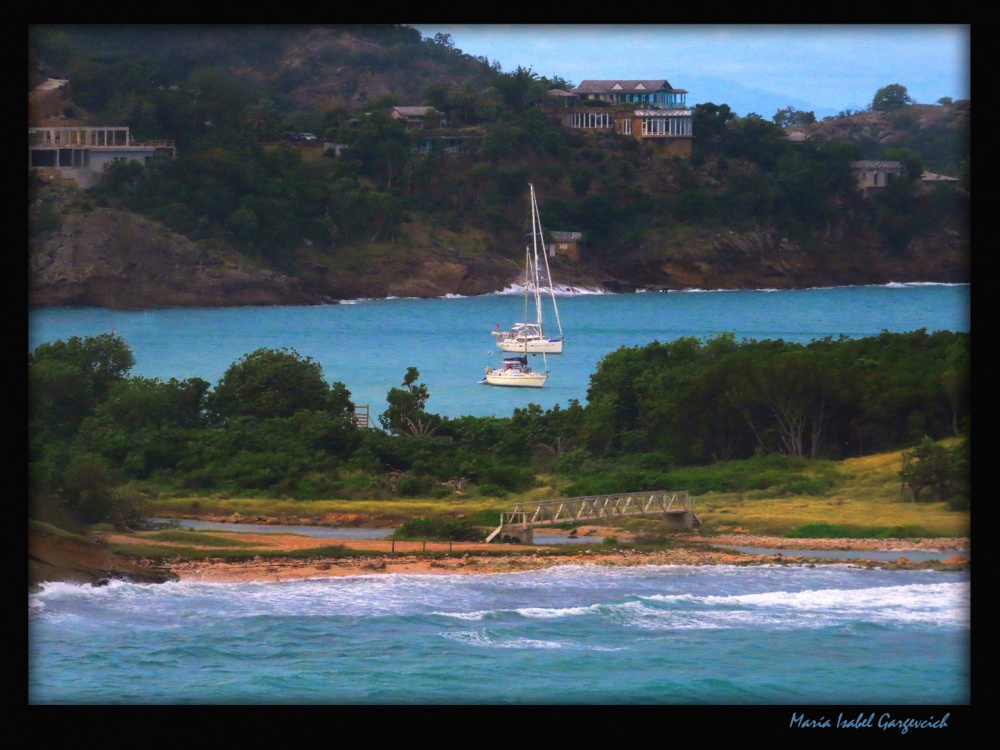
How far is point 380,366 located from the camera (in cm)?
1162

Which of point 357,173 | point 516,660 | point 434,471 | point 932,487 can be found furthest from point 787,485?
point 357,173

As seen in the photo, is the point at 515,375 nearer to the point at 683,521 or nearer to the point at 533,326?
the point at 533,326

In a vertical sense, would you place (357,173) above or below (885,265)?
above

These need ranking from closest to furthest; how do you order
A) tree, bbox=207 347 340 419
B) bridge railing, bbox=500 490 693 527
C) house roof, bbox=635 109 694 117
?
bridge railing, bbox=500 490 693 527 → tree, bbox=207 347 340 419 → house roof, bbox=635 109 694 117

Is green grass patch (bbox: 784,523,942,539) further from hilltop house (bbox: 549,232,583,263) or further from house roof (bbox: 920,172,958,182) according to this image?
hilltop house (bbox: 549,232,583,263)

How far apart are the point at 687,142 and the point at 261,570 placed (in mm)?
5987

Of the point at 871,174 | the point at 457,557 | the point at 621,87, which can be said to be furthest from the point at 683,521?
Result: the point at 871,174

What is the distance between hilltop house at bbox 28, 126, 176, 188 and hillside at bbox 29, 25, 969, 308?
0.47ft

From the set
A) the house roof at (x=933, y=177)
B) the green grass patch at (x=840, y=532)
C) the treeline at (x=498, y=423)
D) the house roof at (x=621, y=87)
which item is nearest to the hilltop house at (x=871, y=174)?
the house roof at (x=933, y=177)

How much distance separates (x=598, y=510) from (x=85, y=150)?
18.3 feet

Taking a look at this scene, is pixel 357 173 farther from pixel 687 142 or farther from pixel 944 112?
pixel 944 112

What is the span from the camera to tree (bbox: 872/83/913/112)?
880 centimetres

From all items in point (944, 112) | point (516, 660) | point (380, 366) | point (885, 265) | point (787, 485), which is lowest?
point (516, 660)

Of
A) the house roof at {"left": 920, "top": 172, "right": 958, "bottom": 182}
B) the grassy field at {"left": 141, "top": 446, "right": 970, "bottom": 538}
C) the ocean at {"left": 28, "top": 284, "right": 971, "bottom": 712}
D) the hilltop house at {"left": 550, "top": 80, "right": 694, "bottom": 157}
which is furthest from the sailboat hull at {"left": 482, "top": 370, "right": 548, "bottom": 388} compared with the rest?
the house roof at {"left": 920, "top": 172, "right": 958, "bottom": 182}
